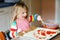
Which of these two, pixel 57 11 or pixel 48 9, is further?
pixel 48 9

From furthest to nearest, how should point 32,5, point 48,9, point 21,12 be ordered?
1. point 48,9
2. point 32,5
3. point 21,12

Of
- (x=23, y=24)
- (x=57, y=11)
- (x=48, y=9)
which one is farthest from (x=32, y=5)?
(x=23, y=24)

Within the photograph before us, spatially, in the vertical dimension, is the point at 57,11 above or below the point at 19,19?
below

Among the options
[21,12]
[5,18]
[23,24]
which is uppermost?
[21,12]

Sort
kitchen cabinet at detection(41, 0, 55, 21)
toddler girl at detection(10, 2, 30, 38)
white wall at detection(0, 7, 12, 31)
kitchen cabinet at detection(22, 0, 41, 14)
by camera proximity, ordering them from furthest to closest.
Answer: kitchen cabinet at detection(41, 0, 55, 21) → kitchen cabinet at detection(22, 0, 41, 14) → white wall at detection(0, 7, 12, 31) → toddler girl at detection(10, 2, 30, 38)

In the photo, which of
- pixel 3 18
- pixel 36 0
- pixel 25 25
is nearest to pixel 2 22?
pixel 3 18

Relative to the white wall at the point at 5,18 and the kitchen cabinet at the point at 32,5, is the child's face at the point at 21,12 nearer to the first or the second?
the white wall at the point at 5,18

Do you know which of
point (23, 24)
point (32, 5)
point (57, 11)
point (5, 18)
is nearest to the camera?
point (23, 24)

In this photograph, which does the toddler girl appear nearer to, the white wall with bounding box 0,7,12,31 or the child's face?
the child's face

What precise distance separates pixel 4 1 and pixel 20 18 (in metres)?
1.97

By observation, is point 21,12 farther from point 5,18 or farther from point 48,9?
point 48,9

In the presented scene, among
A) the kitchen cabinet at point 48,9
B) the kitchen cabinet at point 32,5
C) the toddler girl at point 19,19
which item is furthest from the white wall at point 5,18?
the toddler girl at point 19,19

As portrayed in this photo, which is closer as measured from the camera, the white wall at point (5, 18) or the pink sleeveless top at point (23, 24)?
the pink sleeveless top at point (23, 24)

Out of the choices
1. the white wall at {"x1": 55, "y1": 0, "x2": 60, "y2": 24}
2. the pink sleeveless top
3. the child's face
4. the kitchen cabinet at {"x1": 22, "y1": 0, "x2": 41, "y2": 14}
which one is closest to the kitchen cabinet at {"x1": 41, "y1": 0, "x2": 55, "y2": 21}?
the white wall at {"x1": 55, "y1": 0, "x2": 60, "y2": 24}
